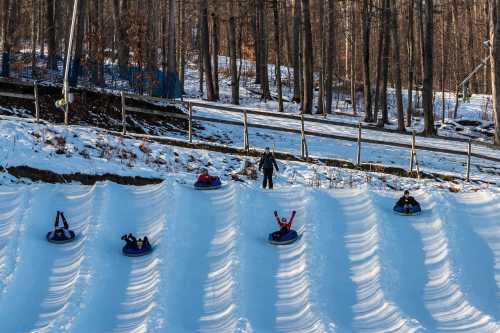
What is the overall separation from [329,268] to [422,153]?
13407mm

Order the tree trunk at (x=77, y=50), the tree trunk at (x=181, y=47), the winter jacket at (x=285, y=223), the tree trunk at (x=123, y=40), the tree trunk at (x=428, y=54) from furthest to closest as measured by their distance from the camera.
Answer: the tree trunk at (x=181, y=47)
the tree trunk at (x=123, y=40)
the tree trunk at (x=428, y=54)
the tree trunk at (x=77, y=50)
the winter jacket at (x=285, y=223)

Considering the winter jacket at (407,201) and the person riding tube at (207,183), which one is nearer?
the winter jacket at (407,201)

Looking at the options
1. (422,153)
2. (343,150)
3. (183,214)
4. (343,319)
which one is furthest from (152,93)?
(343,319)

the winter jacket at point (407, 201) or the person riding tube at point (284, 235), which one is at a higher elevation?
the winter jacket at point (407, 201)

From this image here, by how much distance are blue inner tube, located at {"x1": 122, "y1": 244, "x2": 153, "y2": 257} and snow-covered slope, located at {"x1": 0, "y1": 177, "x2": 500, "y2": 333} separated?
14 cm

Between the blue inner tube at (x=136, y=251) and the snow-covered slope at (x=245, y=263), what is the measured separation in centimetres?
14

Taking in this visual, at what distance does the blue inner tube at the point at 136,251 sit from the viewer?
12.3m

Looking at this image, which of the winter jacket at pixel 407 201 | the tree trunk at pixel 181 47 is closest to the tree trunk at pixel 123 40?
the tree trunk at pixel 181 47

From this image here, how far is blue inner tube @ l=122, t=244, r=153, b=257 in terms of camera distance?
1231 centimetres

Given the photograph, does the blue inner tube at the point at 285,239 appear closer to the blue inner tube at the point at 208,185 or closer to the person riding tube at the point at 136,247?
the person riding tube at the point at 136,247

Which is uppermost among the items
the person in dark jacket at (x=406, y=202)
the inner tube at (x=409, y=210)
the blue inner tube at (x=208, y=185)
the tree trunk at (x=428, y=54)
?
the tree trunk at (x=428, y=54)

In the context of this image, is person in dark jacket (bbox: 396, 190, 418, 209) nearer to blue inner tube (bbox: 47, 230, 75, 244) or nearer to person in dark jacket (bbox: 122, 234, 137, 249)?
person in dark jacket (bbox: 122, 234, 137, 249)

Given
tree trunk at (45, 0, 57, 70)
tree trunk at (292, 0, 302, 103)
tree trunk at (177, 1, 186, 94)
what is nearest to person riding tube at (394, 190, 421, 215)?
tree trunk at (292, 0, 302, 103)

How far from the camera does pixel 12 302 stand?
34.4 feet
